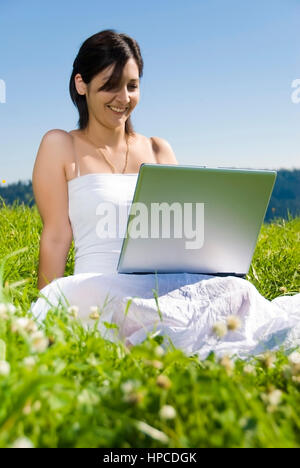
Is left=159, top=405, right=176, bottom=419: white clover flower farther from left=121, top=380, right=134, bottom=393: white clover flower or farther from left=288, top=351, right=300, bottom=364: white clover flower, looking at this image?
left=288, top=351, right=300, bottom=364: white clover flower

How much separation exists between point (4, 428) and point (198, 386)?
0.47 m

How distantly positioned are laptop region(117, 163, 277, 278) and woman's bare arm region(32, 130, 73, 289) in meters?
0.67

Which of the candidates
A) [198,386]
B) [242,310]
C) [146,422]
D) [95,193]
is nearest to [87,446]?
[146,422]

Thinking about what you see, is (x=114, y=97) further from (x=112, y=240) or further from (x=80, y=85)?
(x=112, y=240)

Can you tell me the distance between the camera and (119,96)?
288 cm

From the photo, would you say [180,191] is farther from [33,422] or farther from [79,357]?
[33,422]

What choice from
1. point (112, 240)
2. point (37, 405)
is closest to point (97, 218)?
point (112, 240)

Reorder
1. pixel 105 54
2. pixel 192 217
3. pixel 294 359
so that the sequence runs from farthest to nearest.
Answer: pixel 105 54 < pixel 192 217 < pixel 294 359

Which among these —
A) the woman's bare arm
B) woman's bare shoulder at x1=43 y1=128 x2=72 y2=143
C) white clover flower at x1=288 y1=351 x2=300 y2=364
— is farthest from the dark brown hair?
white clover flower at x1=288 y1=351 x2=300 y2=364

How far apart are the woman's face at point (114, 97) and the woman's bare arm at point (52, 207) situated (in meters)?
0.28

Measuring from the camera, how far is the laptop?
79.7 inches

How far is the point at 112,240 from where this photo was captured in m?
2.75

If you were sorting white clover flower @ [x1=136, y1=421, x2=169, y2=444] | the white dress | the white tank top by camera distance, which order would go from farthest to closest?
the white tank top < the white dress < white clover flower @ [x1=136, y1=421, x2=169, y2=444]

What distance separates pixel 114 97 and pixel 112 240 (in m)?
0.78
